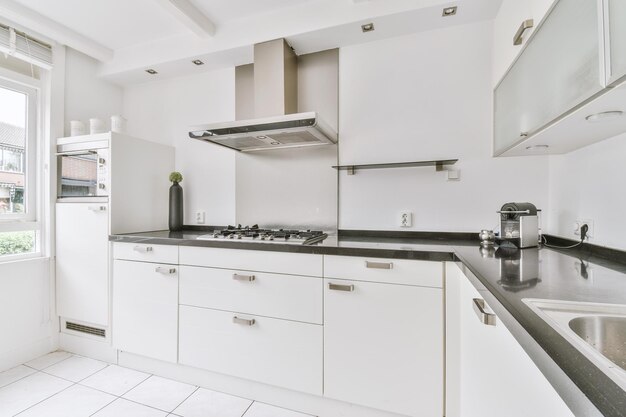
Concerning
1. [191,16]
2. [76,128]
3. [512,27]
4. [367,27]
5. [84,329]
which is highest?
[191,16]

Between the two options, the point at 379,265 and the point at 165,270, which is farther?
the point at 165,270

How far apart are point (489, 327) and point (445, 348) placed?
0.51 metres

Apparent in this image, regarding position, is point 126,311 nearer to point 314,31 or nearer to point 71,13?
point 71,13

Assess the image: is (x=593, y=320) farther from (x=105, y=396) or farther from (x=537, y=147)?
(x=105, y=396)

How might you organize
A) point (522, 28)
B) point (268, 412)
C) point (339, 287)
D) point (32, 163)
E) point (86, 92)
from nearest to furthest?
point (522, 28), point (339, 287), point (268, 412), point (32, 163), point (86, 92)

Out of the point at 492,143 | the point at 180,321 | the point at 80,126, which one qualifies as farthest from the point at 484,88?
the point at 80,126

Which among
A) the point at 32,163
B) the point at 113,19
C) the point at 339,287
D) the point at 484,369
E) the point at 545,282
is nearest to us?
the point at 545,282

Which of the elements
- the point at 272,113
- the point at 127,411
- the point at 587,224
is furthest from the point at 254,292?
the point at 587,224

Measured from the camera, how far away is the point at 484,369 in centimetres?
97

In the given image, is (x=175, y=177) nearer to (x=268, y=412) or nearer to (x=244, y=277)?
(x=244, y=277)

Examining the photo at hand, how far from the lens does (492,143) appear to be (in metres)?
1.86

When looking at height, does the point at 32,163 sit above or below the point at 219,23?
below

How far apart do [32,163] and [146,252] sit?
1359 mm

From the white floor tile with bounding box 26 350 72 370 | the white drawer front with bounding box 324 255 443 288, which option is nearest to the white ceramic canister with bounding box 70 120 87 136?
the white floor tile with bounding box 26 350 72 370
